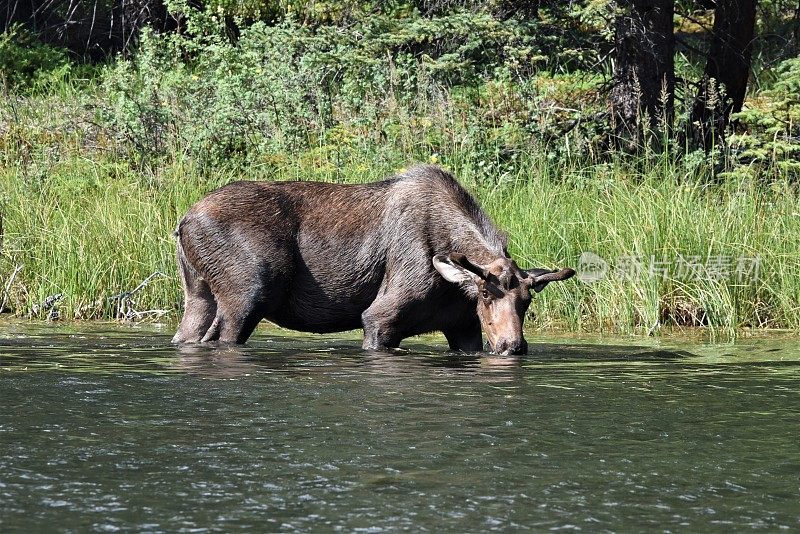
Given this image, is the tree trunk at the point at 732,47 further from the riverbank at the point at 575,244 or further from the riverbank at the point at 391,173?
the riverbank at the point at 575,244

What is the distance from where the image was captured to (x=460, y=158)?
14766 mm

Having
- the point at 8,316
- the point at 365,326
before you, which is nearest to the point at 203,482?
the point at 365,326

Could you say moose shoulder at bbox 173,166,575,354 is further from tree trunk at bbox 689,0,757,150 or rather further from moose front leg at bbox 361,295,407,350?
tree trunk at bbox 689,0,757,150

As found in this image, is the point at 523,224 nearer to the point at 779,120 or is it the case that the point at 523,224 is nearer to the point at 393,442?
the point at 779,120

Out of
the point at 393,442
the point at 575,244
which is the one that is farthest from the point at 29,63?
→ the point at 393,442

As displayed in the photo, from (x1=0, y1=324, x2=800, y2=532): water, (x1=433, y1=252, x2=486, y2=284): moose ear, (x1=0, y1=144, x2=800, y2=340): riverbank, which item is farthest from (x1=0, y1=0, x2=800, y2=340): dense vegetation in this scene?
(x1=0, y1=324, x2=800, y2=532): water

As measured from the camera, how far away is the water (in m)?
4.85

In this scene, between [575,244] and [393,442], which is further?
[575,244]

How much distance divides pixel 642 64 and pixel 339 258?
7397mm

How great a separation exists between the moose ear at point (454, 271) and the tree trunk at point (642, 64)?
680 cm

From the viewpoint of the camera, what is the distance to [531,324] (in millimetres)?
12086

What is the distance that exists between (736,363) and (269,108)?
29.6ft

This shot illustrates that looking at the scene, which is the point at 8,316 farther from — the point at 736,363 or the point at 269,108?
the point at 736,363

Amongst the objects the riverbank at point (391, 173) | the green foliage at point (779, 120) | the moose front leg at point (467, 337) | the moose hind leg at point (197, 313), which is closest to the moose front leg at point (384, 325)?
the moose front leg at point (467, 337)
